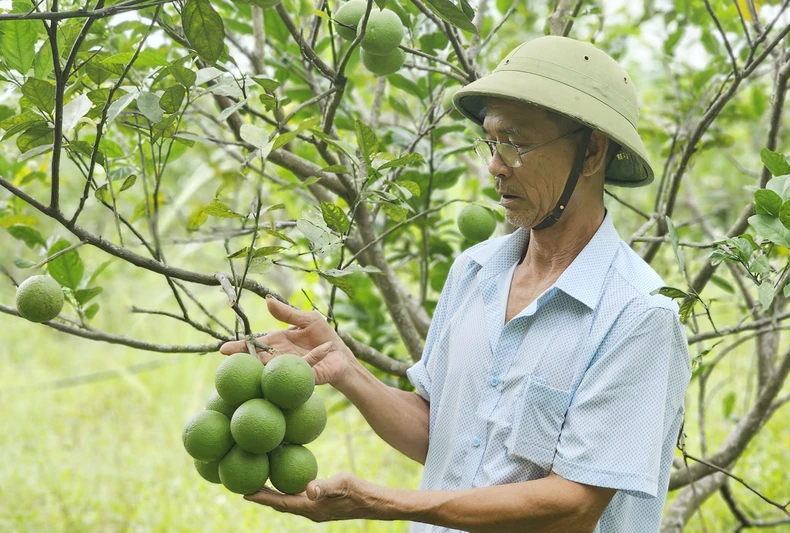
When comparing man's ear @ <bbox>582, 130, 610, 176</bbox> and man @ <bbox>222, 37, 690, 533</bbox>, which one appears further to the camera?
man's ear @ <bbox>582, 130, 610, 176</bbox>

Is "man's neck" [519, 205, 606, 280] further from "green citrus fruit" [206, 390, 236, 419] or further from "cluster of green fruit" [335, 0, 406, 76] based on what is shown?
"green citrus fruit" [206, 390, 236, 419]

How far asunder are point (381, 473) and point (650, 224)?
100 inches

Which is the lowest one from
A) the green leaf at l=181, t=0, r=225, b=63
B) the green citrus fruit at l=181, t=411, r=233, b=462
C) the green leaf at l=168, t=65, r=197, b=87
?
the green citrus fruit at l=181, t=411, r=233, b=462

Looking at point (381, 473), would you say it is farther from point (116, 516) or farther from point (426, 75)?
point (426, 75)

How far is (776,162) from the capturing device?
137 cm

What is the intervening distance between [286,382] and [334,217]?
0.34m

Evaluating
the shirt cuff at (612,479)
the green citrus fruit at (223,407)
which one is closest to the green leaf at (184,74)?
the green citrus fruit at (223,407)

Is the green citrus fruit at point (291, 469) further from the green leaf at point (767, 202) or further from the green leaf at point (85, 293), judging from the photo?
the green leaf at point (767, 202)

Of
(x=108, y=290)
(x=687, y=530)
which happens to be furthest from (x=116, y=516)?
(x=108, y=290)

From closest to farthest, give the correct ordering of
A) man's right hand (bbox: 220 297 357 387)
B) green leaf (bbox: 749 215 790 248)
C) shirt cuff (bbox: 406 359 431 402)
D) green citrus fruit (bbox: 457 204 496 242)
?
green leaf (bbox: 749 215 790 248) < man's right hand (bbox: 220 297 357 387) < shirt cuff (bbox: 406 359 431 402) < green citrus fruit (bbox: 457 204 496 242)

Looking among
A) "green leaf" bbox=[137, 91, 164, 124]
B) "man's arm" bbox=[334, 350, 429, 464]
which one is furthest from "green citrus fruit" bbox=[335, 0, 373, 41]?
"man's arm" bbox=[334, 350, 429, 464]

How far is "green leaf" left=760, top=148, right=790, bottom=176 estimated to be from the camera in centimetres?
137

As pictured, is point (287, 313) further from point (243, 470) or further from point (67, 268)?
point (67, 268)

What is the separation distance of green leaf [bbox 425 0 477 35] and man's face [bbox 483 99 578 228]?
14.2 inches
